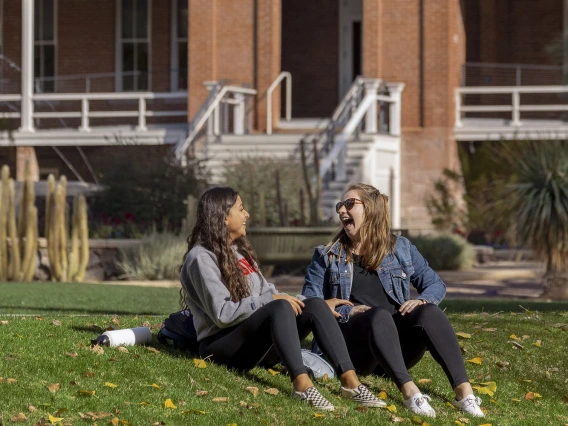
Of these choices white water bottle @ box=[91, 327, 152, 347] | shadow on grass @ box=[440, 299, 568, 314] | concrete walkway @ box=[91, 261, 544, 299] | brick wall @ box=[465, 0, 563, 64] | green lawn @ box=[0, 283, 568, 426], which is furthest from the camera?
brick wall @ box=[465, 0, 563, 64]

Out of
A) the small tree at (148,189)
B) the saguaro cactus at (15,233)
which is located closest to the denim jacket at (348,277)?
the saguaro cactus at (15,233)

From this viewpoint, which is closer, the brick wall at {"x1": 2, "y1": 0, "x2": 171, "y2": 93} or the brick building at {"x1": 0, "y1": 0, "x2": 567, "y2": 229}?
the brick building at {"x1": 0, "y1": 0, "x2": 567, "y2": 229}

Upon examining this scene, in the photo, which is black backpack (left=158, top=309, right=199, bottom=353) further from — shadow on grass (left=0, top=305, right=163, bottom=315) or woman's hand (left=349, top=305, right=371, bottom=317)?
shadow on grass (left=0, top=305, right=163, bottom=315)

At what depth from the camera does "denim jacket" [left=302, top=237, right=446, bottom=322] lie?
6984 millimetres

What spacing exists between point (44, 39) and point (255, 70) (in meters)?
5.76

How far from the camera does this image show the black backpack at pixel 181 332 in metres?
7.38

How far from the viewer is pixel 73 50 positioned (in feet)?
86.3

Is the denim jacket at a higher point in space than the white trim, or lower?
lower

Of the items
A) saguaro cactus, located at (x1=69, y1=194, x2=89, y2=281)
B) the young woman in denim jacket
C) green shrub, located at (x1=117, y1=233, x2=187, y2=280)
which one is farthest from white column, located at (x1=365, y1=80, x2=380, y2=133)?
the young woman in denim jacket

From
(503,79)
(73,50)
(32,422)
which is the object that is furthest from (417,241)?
(32,422)

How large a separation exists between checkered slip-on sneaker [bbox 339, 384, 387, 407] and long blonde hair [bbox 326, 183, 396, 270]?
78cm

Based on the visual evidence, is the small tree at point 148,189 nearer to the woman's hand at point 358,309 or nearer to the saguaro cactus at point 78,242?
the saguaro cactus at point 78,242

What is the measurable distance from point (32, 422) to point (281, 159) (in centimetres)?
1439

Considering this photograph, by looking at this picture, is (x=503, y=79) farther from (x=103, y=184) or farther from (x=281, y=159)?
(x=103, y=184)
